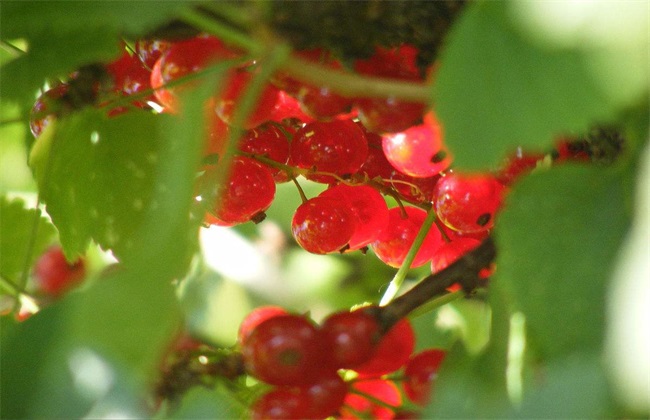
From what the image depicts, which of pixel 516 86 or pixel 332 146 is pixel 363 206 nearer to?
pixel 332 146

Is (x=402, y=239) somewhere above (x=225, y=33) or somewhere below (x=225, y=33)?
below

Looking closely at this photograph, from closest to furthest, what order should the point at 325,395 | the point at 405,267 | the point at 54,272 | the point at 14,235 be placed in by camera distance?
the point at 325,395 → the point at 405,267 → the point at 14,235 → the point at 54,272

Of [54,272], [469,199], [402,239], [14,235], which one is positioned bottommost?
[54,272]

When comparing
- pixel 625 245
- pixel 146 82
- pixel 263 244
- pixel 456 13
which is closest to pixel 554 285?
pixel 625 245

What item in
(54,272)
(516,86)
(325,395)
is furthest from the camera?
(54,272)

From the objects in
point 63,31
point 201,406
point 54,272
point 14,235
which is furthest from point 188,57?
point 54,272

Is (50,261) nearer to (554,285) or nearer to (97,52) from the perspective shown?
(97,52)

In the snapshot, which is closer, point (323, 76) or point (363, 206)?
point (323, 76)

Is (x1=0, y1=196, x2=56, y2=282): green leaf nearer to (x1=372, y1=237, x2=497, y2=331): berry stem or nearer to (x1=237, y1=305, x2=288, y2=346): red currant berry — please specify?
(x1=237, y1=305, x2=288, y2=346): red currant berry
